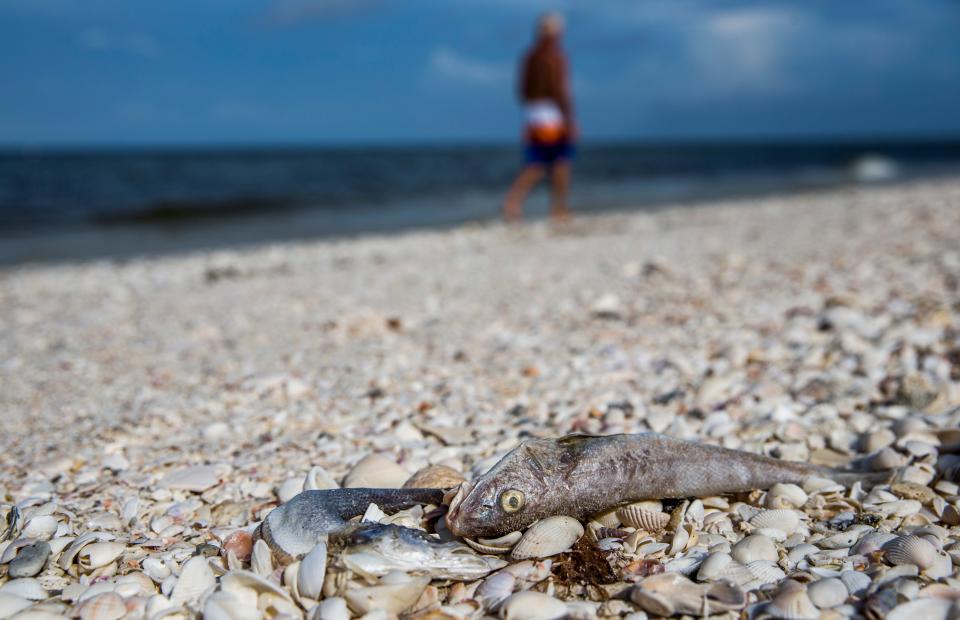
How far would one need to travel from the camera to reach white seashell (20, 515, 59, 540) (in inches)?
83.0

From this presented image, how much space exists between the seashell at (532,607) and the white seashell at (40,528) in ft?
4.57

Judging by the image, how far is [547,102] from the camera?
9383 millimetres

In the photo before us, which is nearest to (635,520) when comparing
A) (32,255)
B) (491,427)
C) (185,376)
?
(491,427)

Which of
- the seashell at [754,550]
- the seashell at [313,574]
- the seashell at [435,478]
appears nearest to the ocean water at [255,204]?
the seashell at [435,478]

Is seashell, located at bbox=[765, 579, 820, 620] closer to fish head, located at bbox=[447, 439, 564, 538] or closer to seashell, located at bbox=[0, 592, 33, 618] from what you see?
fish head, located at bbox=[447, 439, 564, 538]

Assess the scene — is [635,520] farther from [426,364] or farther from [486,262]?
[486,262]

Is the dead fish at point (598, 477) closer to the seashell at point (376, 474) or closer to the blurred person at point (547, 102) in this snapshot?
the seashell at point (376, 474)

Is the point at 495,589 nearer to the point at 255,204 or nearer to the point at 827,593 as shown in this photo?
the point at 827,593

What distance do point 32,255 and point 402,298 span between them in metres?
7.79

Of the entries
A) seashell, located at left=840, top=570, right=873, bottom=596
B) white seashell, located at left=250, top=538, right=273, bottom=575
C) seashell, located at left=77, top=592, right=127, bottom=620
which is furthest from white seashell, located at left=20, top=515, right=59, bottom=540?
seashell, located at left=840, top=570, right=873, bottom=596

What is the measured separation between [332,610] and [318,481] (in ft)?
2.41

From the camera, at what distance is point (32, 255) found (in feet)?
34.7

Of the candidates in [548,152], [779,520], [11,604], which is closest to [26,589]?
[11,604]

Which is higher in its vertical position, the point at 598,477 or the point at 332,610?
the point at 598,477
